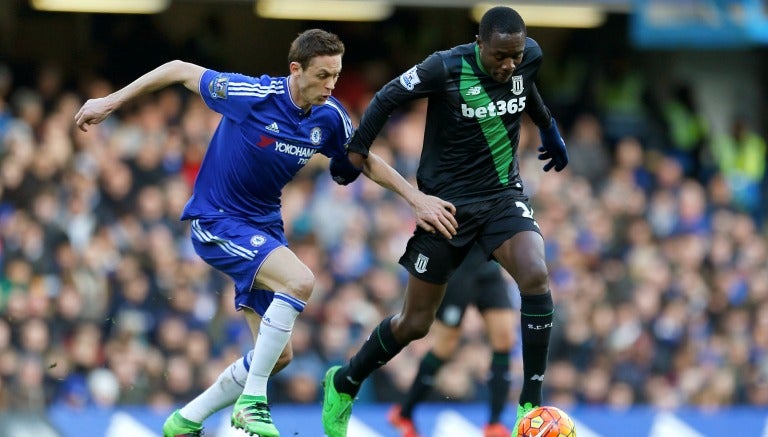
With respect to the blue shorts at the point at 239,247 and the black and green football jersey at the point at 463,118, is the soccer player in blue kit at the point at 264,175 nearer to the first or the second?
the blue shorts at the point at 239,247

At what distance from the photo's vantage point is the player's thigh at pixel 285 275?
862 cm

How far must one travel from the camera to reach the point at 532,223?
29.2 feet

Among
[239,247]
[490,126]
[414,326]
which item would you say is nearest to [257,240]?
[239,247]

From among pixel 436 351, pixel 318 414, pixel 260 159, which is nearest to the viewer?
pixel 260 159

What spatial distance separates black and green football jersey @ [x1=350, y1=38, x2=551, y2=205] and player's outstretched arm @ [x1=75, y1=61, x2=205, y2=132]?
1.04 m

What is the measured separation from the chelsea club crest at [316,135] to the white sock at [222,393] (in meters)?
1.42

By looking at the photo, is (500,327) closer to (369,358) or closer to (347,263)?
(369,358)

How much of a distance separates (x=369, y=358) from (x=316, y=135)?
150 cm

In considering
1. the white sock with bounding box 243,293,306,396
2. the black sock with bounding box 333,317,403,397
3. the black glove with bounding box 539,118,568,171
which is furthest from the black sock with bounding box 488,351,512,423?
the white sock with bounding box 243,293,306,396

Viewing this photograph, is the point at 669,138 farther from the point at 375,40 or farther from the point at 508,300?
the point at 508,300

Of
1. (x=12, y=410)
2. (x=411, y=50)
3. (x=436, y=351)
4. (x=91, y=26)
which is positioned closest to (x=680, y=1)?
(x=411, y=50)

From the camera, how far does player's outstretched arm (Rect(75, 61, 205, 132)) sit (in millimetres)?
8359

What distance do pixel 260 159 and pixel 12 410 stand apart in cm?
523

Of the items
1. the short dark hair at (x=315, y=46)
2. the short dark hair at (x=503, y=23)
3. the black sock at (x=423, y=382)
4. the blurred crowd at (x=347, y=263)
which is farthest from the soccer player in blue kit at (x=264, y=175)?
the blurred crowd at (x=347, y=263)
